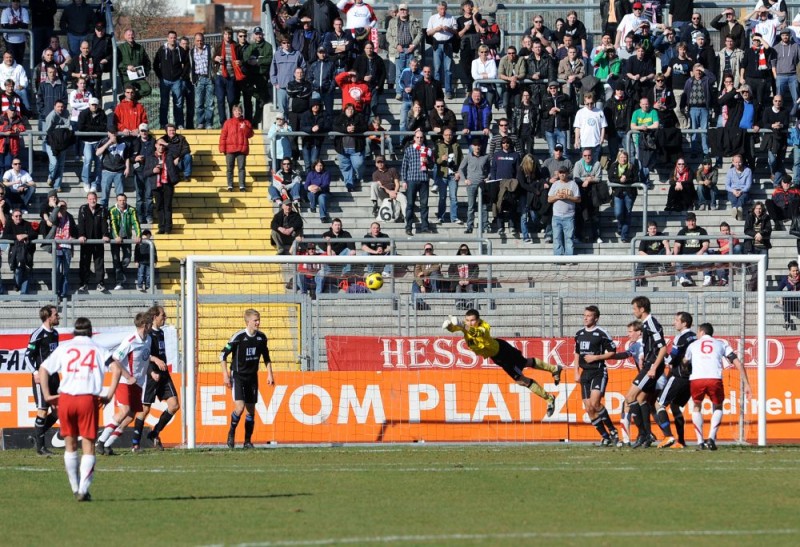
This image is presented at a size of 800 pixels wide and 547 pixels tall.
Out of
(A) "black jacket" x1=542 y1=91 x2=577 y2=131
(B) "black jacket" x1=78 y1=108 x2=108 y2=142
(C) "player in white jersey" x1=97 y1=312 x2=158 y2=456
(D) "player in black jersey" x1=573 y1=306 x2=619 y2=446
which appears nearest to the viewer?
(C) "player in white jersey" x1=97 y1=312 x2=158 y2=456

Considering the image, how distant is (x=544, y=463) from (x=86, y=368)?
20.5 ft

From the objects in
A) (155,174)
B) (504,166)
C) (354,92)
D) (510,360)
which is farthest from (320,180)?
(510,360)

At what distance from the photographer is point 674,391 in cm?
1908

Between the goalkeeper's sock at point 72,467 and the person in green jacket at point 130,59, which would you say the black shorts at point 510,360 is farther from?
the person in green jacket at point 130,59

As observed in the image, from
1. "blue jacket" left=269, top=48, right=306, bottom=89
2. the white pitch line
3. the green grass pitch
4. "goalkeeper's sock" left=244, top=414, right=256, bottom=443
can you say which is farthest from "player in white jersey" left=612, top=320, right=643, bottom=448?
"blue jacket" left=269, top=48, right=306, bottom=89

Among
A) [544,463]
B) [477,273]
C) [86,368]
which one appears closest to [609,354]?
[544,463]

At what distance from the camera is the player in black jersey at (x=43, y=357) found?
1892 cm

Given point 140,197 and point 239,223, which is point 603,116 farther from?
point 140,197

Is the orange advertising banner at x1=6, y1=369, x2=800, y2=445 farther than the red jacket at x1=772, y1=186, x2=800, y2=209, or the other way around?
the red jacket at x1=772, y1=186, x2=800, y2=209

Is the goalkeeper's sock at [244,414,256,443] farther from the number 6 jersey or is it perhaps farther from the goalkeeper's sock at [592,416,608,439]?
the number 6 jersey

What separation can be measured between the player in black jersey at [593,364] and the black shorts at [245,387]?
14.7 feet

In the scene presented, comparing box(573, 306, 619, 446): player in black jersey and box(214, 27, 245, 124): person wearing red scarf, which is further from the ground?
box(214, 27, 245, 124): person wearing red scarf

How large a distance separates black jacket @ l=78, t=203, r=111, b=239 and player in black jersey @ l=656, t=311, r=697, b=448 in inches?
452

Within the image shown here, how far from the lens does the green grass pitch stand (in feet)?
37.8
